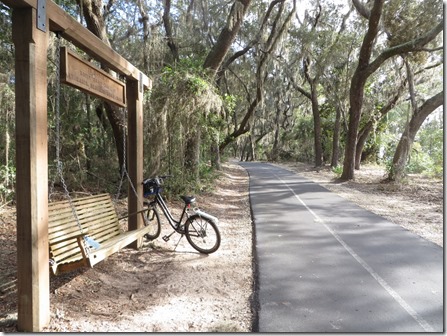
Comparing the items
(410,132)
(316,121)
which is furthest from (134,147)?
(316,121)

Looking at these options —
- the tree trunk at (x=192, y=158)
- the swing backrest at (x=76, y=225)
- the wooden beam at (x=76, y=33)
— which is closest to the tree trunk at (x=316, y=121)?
the tree trunk at (x=192, y=158)

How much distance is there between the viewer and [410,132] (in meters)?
13.4

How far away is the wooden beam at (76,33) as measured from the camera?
3021 mm

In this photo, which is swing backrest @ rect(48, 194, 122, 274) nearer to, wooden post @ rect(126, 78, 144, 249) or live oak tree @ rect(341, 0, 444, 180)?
wooden post @ rect(126, 78, 144, 249)

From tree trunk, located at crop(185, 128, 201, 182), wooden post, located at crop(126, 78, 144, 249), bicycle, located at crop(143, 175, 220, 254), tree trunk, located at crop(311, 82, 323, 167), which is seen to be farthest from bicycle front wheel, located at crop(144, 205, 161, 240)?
tree trunk, located at crop(311, 82, 323, 167)

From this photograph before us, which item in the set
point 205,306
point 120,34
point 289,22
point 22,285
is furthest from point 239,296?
point 289,22

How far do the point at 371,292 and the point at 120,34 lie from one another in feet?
41.0

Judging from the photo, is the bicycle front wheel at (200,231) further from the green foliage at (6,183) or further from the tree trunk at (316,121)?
the tree trunk at (316,121)

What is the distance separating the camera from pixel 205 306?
3520 mm

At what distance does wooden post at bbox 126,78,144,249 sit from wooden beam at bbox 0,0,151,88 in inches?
18.2

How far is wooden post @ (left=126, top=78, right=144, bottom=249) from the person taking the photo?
5375 mm

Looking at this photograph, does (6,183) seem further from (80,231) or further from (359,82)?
(359,82)

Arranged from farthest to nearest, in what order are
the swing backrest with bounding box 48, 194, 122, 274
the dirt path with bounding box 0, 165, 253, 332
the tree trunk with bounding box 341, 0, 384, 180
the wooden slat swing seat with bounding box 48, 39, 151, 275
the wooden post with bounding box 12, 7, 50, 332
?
the tree trunk with bounding box 341, 0, 384, 180 < the swing backrest with bounding box 48, 194, 122, 274 < the wooden slat swing seat with bounding box 48, 39, 151, 275 < the dirt path with bounding box 0, 165, 253, 332 < the wooden post with bounding box 12, 7, 50, 332

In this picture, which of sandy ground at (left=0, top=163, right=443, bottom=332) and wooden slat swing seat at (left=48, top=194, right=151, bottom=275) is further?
wooden slat swing seat at (left=48, top=194, right=151, bottom=275)
